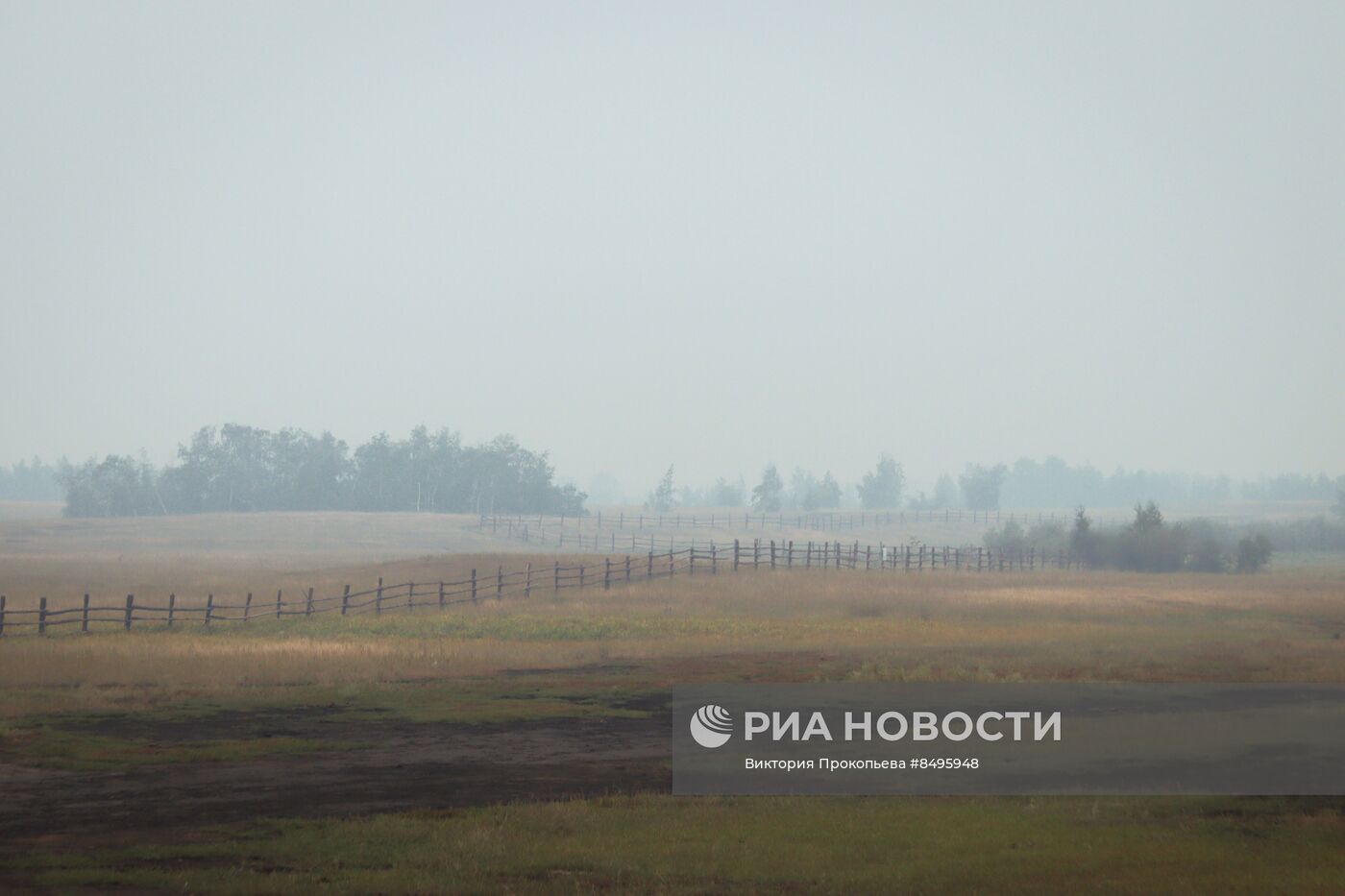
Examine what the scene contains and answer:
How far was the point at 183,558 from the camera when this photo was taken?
93.1m

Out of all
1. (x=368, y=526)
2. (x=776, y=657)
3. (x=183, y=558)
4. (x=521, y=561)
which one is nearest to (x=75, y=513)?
(x=368, y=526)

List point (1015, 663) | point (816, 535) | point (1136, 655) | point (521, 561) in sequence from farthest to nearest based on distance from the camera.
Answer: point (816, 535) → point (521, 561) → point (1136, 655) → point (1015, 663)

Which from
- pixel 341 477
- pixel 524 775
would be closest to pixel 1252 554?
pixel 524 775

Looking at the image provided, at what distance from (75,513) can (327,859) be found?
5844 inches

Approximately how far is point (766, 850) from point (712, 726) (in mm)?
9242

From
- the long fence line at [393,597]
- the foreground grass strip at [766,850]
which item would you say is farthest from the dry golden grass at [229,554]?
the foreground grass strip at [766,850]

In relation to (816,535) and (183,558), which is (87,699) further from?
(816,535)

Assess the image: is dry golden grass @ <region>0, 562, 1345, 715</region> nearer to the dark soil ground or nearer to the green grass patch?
the green grass patch

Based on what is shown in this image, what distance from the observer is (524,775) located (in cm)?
1900

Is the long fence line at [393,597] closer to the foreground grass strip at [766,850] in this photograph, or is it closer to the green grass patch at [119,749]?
the green grass patch at [119,749]

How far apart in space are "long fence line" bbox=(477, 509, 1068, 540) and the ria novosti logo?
100m

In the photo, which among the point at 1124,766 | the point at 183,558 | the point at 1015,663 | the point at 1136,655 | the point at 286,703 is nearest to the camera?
the point at 1124,766

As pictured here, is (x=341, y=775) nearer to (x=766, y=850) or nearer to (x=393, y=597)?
(x=766, y=850)

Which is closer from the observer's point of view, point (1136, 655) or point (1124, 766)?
point (1124, 766)
